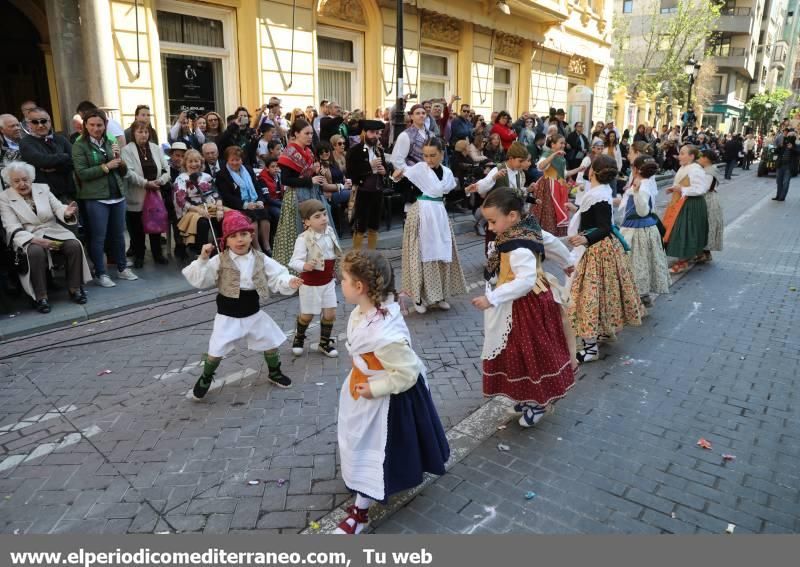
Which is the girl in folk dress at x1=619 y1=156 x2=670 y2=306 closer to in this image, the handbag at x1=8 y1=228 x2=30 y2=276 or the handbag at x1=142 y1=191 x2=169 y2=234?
the handbag at x1=142 y1=191 x2=169 y2=234

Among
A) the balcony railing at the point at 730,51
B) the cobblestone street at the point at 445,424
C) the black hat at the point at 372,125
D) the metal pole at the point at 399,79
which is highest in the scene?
the balcony railing at the point at 730,51

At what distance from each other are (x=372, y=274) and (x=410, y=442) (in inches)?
35.9

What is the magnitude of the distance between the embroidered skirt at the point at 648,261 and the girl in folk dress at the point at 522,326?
3142 mm

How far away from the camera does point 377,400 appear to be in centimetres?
307

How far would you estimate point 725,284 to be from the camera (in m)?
8.20

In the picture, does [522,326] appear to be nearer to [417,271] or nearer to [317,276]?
[317,276]

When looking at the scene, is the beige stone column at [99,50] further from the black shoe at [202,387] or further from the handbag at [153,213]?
the black shoe at [202,387]

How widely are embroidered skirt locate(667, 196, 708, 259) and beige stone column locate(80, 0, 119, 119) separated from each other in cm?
890

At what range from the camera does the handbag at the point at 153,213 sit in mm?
8148

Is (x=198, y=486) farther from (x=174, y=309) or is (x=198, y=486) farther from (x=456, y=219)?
(x=456, y=219)

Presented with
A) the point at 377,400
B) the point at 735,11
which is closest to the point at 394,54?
the point at 377,400

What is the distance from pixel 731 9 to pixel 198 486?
64.3 m

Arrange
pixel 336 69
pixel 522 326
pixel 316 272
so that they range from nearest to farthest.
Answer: pixel 522 326 → pixel 316 272 → pixel 336 69

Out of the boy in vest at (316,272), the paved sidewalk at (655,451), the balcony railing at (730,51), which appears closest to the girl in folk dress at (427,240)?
Result: the boy in vest at (316,272)
